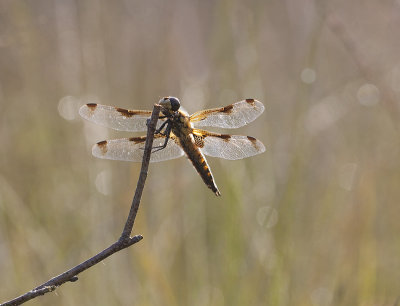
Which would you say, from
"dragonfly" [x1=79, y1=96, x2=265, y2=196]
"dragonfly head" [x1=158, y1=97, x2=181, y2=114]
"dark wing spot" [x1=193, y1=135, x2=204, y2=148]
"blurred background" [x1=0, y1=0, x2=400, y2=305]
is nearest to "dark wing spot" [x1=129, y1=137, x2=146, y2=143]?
"dragonfly" [x1=79, y1=96, x2=265, y2=196]

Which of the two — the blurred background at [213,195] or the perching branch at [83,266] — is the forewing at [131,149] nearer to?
the blurred background at [213,195]

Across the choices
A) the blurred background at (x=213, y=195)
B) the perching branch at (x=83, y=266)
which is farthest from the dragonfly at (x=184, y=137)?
the perching branch at (x=83, y=266)

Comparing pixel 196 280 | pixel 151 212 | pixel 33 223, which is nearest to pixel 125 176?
pixel 151 212

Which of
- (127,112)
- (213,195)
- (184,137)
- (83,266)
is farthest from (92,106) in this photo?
(213,195)

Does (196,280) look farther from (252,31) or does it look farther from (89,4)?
(89,4)

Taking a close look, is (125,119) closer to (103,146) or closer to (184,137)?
(103,146)

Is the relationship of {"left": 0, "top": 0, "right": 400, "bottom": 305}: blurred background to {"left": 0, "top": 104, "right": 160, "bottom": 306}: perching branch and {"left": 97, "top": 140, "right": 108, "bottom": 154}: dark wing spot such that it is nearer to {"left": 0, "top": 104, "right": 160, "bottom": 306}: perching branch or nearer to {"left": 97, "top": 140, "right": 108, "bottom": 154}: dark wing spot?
{"left": 97, "top": 140, "right": 108, "bottom": 154}: dark wing spot
